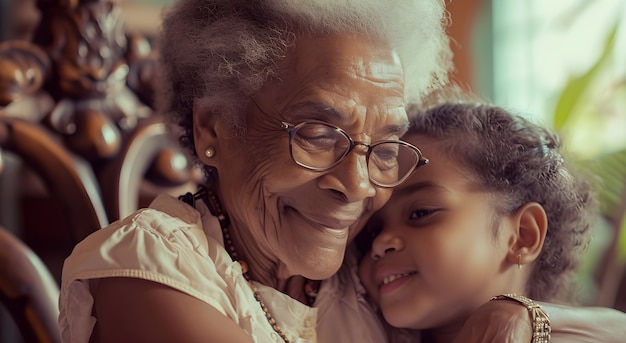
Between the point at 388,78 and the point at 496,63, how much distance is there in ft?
8.82

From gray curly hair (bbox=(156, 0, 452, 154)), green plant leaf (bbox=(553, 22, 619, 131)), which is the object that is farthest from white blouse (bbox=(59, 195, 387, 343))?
green plant leaf (bbox=(553, 22, 619, 131))

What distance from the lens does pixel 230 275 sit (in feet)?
4.06

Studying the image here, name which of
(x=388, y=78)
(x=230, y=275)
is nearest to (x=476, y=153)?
(x=388, y=78)

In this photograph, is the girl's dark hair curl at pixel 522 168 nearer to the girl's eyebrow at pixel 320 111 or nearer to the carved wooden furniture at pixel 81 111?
the girl's eyebrow at pixel 320 111

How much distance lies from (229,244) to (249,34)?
1.27 ft

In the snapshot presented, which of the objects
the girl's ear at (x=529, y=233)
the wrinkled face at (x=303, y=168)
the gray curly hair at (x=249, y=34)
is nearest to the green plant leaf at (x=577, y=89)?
the girl's ear at (x=529, y=233)

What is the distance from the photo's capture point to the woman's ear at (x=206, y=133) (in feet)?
4.44

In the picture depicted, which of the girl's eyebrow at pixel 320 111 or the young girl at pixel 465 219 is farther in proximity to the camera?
the young girl at pixel 465 219

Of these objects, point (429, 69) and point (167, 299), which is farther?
point (429, 69)

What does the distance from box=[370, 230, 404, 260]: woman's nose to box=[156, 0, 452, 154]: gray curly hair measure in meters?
0.31

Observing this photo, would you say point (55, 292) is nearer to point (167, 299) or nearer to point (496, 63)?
point (167, 299)

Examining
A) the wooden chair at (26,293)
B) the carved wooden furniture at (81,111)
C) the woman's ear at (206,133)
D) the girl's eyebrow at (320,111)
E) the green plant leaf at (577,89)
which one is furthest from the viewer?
the green plant leaf at (577,89)

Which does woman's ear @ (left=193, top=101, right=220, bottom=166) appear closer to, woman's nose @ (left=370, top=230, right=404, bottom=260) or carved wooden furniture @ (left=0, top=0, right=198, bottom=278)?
woman's nose @ (left=370, top=230, right=404, bottom=260)

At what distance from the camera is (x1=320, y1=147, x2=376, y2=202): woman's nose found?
1.25 m
